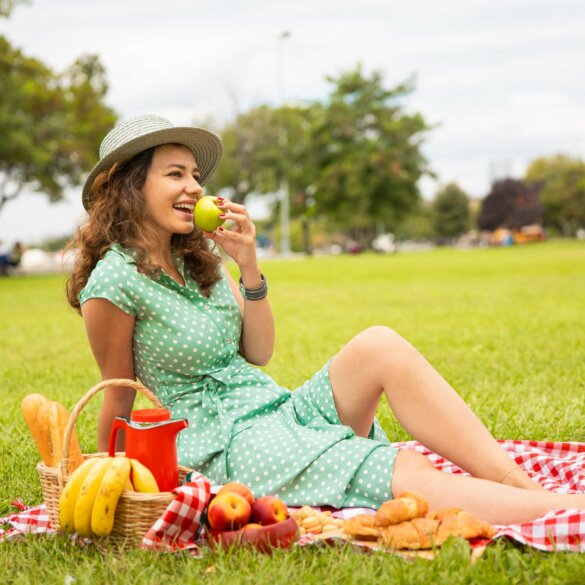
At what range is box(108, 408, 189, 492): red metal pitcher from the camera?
273 centimetres

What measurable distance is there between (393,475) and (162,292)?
1158 millimetres

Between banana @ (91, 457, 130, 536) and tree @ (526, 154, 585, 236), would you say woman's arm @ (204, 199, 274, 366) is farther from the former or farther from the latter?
tree @ (526, 154, 585, 236)

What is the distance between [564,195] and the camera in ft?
241

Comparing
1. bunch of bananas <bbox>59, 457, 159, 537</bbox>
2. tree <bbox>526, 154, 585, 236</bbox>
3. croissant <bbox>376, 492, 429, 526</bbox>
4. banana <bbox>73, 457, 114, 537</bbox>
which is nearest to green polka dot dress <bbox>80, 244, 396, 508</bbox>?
croissant <bbox>376, 492, 429, 526</bbox>

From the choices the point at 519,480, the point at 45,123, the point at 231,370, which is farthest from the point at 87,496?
the point at 45,123

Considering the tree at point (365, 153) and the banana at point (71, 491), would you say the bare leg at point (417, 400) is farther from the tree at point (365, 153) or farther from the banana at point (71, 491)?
the tree at point (365, 153)

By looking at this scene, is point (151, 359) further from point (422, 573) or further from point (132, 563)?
point (422, 573)

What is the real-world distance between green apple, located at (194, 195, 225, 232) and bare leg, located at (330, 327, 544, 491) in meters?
0.75

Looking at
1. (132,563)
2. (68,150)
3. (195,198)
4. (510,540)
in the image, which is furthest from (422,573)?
(68,150)

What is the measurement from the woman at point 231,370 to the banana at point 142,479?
1.35ft

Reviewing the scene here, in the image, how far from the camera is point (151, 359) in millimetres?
3195

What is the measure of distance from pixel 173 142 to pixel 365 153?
48.6m

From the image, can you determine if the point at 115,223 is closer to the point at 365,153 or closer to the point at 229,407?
the point at 229,407

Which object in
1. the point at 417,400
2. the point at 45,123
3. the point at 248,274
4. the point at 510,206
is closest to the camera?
the point at 417,400
